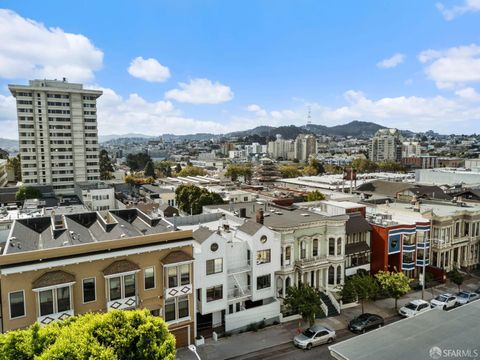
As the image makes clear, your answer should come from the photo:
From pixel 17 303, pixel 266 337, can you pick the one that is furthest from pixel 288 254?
pixel 17 303

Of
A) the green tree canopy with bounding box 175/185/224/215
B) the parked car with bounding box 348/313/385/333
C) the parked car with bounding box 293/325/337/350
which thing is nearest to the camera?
the parked car with bounding box 293/325/337/350

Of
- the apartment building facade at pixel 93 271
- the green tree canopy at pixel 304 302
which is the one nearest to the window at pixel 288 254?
the green tree canopy at pixel 304 302

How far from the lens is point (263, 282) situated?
34.7m

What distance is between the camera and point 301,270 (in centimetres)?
3675

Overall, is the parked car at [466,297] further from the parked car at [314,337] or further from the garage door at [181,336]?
the garage door at [181,336]

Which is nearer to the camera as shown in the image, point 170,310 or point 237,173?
point 170,310

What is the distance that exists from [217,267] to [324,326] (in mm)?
11200

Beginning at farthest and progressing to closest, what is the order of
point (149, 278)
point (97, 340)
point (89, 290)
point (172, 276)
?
point (172, 276) < point (149, 278) < point (89, 290) < point (97, 340)

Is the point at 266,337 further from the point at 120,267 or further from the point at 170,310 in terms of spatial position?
the point at 120,267

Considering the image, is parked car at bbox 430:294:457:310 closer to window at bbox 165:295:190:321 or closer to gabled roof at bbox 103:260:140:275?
window at bbox 165:295:190:321

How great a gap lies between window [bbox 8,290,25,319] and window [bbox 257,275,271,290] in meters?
19.1

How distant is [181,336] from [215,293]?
453 cm

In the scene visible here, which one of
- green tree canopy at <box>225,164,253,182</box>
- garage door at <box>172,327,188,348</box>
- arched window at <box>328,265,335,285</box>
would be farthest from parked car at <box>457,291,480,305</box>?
green tree canopy at <box>225,164,253,182</box>

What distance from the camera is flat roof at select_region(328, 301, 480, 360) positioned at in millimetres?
19516
